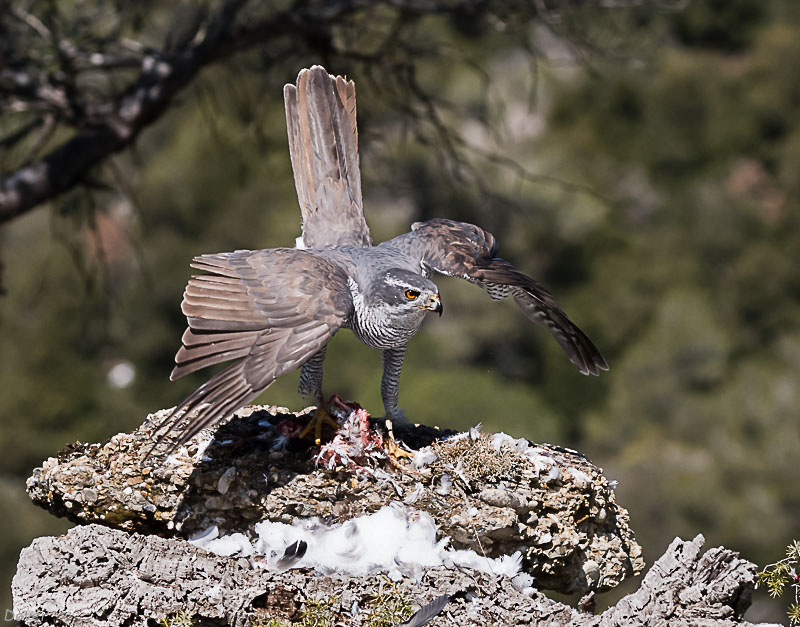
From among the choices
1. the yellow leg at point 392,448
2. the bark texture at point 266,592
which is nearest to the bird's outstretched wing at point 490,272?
the yellow leg at point 392,448

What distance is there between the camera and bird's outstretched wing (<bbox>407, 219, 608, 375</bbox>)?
5375mm

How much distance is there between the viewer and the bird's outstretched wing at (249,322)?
4.79 m

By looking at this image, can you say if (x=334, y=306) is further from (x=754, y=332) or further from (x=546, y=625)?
(x=754, y=332)

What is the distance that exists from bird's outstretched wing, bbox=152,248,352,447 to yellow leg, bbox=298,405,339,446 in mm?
A: 426

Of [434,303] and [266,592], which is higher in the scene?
[434,303]

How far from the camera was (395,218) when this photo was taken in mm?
47219

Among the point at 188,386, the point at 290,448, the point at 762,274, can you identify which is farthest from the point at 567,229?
the point at 290,448

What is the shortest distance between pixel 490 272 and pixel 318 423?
3.77ft

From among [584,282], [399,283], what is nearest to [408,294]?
[399,283]

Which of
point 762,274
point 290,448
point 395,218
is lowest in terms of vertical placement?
point 762,274

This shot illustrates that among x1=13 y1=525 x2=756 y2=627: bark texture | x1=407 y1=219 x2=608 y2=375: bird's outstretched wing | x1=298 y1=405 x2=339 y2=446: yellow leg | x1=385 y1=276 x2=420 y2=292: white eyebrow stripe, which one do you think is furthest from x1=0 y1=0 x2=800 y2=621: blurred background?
x1=13 y1=525 x2=756 y2=627: bark texture

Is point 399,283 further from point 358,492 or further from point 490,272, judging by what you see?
point 358,492

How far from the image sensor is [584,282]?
6031cm

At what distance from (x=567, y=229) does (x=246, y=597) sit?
185 ft
